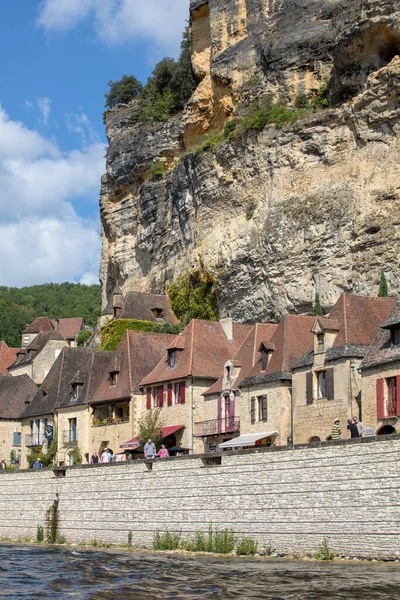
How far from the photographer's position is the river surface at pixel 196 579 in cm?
2161

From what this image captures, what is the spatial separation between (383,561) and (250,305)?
34.7m

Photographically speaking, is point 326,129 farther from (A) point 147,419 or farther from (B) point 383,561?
(B) point 383,561

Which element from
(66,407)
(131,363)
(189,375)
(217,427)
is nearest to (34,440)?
(66,407)

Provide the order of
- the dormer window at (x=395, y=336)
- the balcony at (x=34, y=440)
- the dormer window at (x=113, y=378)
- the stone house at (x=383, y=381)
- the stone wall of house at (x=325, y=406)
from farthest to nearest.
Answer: the balcony at (x=34, y=440) → the dormer window at (x=113, y=378) → the stone wall of house at (x=325, y=406) → the dormer window at (x=395, y=336) → the stone house at (x=383, y=381)

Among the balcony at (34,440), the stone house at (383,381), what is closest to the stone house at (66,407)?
the balcony at (34,440)

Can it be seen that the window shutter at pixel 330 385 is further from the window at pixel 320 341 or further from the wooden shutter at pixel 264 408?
the wooden shutter at pixel 264 408

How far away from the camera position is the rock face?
2096 inches

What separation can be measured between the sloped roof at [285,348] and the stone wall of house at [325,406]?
142 cm

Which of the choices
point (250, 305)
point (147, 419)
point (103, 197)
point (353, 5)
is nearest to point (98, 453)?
point (147, 419)

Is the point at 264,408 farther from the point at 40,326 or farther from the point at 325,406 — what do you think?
the point at 40,326

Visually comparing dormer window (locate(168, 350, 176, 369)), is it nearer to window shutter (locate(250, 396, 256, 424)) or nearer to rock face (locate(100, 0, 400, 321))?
window shutter (locate(250, 396, 256, 424))

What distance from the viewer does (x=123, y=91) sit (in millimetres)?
90188

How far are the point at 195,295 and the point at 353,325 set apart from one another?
88.7 feet

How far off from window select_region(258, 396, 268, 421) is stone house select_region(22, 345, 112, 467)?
43.7ft
